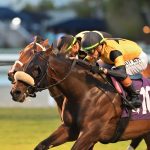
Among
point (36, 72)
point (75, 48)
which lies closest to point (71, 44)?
point (75, 48)

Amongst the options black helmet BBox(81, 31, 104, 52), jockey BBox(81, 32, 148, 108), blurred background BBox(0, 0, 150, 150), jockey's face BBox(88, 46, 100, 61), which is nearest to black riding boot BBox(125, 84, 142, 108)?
jockey BBox(81, 32, 148, 108)

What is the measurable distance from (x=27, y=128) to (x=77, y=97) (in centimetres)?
479

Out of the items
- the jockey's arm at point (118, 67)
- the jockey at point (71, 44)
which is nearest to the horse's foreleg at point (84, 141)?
the jockey's arm at point (118, 67)

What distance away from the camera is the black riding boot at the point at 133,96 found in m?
9.00

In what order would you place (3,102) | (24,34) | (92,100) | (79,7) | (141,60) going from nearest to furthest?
(92,100), (141,60), (3,102), (24,34), (79,7)

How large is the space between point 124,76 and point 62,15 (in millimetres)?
42791

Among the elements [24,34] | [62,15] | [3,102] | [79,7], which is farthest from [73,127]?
[79,7]

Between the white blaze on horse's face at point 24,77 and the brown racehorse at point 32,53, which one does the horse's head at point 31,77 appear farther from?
the brown racehorse at point 32,53

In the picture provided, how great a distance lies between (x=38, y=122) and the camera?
14.4 meters

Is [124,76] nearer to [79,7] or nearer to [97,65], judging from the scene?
[97,65]

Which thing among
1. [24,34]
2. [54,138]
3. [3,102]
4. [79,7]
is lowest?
[79,7]

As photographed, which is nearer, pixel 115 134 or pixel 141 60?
pixel 115 134

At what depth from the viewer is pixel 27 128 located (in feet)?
44.2

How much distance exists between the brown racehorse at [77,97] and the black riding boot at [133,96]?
14 centimetres
